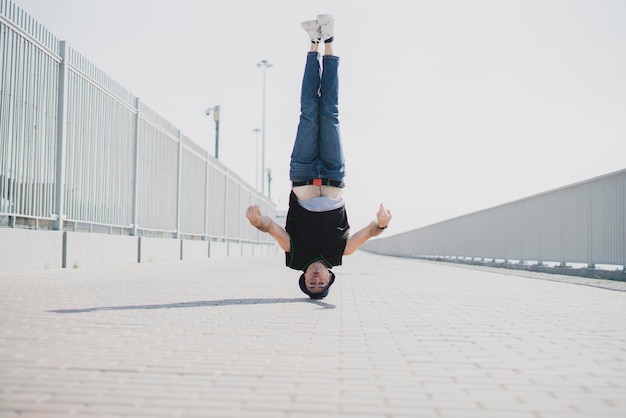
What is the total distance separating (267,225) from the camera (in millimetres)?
6625

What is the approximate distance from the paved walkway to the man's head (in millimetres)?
210

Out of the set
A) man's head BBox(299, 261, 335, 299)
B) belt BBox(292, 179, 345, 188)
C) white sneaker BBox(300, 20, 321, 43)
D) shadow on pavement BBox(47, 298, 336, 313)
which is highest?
white sneaker BBox(300, 20, 321, 43)

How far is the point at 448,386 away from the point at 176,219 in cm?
1839

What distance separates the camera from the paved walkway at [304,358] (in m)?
2.69

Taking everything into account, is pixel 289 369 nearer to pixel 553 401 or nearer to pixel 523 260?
pixel 553 401

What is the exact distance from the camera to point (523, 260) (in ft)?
58.9

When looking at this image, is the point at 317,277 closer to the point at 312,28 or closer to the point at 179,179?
the point at 312,28

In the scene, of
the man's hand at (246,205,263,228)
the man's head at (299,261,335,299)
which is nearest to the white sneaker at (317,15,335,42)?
the man's hand at (246,205,263,228)

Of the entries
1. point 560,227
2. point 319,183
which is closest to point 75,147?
point 319,183

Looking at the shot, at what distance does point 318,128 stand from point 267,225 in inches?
61.3

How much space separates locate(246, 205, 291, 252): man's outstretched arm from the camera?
6309 mm

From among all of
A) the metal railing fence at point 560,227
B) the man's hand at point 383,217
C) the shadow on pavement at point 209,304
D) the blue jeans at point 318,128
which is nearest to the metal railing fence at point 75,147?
the shadow on pavement at point 209,304

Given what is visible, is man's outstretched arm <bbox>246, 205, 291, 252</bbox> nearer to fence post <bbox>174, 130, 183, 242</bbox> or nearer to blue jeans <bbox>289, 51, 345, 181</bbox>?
blue jeans <bbox>289, 51, 345, 181</bbox>

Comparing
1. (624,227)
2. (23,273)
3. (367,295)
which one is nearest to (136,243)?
(23,273)
